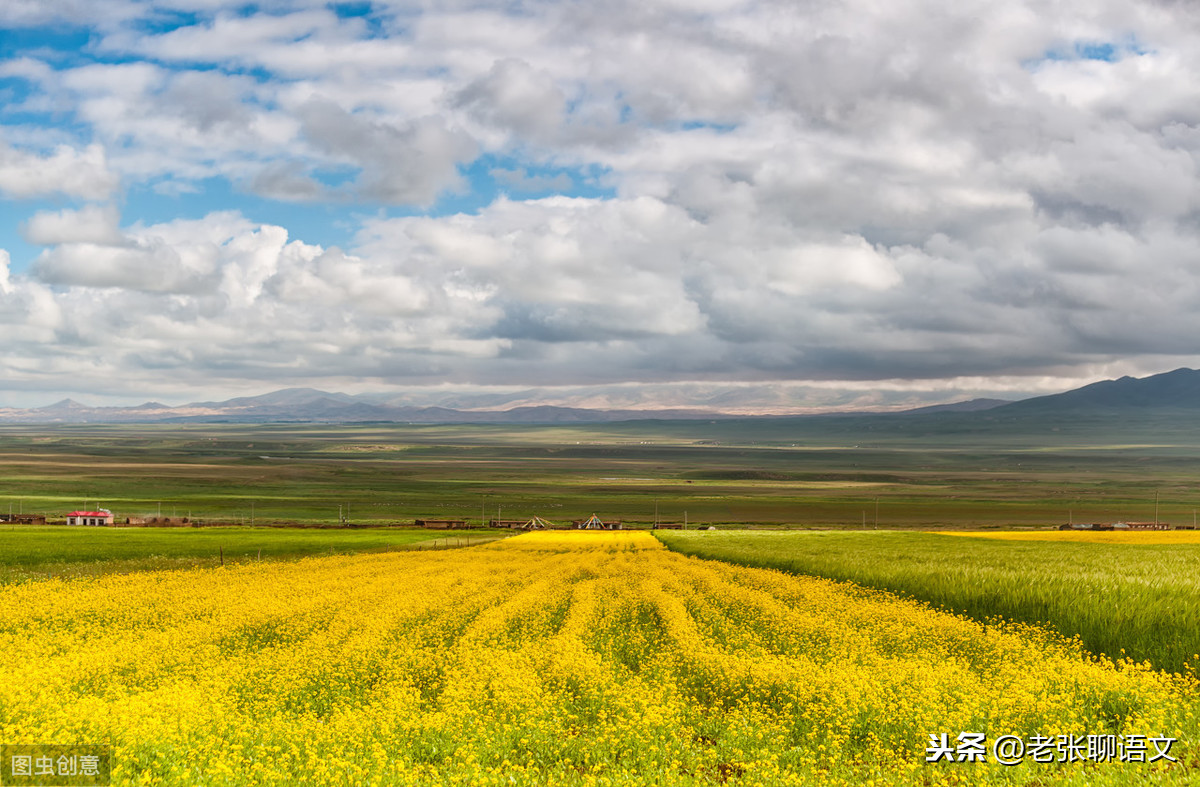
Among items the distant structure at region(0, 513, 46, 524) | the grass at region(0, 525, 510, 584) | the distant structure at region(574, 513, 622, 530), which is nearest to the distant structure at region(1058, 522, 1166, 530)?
the distant structure at region(574, 513, 622, 530)

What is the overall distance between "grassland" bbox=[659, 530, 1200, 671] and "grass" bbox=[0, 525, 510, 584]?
34819mm

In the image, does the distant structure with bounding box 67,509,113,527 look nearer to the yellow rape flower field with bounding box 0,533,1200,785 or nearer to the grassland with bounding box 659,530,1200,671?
the yellow rape flower field with bounding box 0,533,1200,785

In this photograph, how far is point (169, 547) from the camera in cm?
5966

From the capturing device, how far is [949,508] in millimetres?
156875

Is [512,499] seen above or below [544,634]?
below

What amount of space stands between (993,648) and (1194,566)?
51.6 ft

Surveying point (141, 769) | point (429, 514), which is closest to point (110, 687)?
point (141, 769)

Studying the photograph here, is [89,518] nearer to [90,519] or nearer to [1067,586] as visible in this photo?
[90,519]

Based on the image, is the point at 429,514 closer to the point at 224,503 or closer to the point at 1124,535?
the point at 224,503

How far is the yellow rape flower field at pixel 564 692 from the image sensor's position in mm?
11070

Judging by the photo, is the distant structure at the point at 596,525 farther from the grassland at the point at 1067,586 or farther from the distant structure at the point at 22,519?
the distant structure at the point at 22,519

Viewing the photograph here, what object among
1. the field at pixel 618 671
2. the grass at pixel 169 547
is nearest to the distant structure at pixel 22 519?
the grass at pixel 169 547

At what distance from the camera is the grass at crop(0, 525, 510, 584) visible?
45.0 meters

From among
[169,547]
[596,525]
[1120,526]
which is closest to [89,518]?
[169,547]
